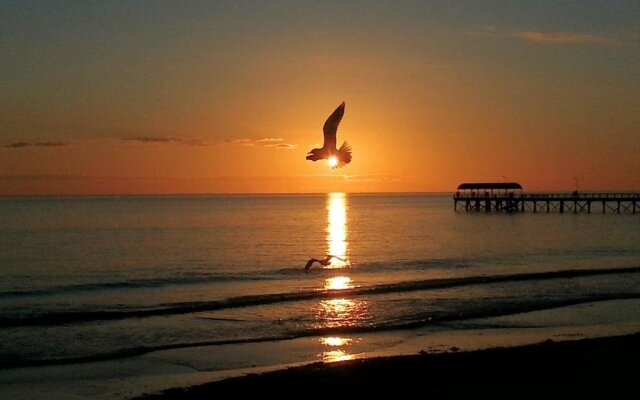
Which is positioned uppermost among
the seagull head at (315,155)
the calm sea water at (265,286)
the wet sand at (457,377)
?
the seagull head at (315,155)

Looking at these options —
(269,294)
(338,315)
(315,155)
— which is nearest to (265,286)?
(269,294)

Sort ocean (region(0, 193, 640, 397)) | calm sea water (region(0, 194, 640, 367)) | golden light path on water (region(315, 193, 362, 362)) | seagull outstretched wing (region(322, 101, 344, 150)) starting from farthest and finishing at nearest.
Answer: calm sea water (region(0, 194, 640, 367))
ocean (region(0, 193, 640, 397))
golden light path on water (region(315, 193, 362, 362))
seagull outstretched wing (region(322, 101, 344, 150))

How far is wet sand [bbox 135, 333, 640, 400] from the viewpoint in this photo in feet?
43.2

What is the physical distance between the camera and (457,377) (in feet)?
46.8

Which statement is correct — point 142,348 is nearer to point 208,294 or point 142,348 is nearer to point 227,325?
point 227,325

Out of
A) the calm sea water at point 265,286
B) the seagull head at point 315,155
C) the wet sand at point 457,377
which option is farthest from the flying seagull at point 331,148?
the calm sea water at point 265,286

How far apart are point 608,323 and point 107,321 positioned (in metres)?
15.5

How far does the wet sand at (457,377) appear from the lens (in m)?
13.2

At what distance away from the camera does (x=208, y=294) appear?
3038 cm

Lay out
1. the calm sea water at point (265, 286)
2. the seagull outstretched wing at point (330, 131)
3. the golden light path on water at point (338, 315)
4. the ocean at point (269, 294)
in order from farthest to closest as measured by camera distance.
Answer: the calm sea water at point (265, 286), the ocean at point (269, 294), the golden light path on water at point (338, 315), the seagull outstretched wing at point (330, 131)

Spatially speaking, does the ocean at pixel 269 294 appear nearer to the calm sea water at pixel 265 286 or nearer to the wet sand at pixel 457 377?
the calm sea water at pixel 265 286

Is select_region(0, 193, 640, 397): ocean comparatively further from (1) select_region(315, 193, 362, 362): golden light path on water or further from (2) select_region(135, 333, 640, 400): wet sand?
(2) select_region(135, 333, 640, 400): wet sand

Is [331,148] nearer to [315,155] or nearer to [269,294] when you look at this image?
[315,155]

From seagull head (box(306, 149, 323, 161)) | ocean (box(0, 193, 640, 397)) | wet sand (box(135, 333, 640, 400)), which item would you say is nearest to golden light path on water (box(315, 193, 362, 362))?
ocean (box(0, 193, 640, 397))
